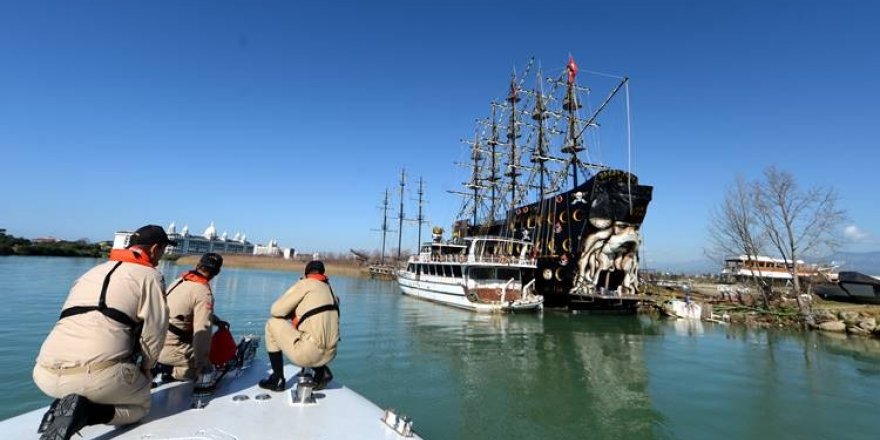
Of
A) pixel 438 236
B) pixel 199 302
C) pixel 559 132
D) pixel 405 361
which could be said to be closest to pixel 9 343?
pixel 405 361

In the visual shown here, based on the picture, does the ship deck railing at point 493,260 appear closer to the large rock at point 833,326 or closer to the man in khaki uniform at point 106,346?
the large rock at point 833,326

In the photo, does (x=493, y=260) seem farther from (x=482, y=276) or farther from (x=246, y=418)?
(x=246, y=418)

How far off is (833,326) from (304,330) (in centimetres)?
3063

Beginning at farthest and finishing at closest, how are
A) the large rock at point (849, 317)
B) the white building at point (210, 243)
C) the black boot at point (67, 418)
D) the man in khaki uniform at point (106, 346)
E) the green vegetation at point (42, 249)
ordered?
1. the white building at point (210, 243)
2. the green vegetation at point (42, 249)
3. the large rock at point (849, 317)
4. the man in khaki uniform at point (106, 346)
5. the black boot at point (67, 418)

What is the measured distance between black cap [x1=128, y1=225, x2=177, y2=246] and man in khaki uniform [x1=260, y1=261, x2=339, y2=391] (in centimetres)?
133

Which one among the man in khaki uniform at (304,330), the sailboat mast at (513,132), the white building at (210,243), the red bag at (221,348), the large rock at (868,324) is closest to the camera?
the man in khaki uniform at (304,330)

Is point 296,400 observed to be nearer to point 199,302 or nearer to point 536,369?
point 199,302

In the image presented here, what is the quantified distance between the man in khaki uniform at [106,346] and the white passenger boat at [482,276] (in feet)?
84.0

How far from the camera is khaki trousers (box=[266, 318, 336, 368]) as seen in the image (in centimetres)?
457

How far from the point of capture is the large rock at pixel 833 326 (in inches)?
908

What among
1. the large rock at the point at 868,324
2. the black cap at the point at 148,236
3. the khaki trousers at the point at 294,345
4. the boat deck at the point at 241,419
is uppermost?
the black cap at the point at 148,236

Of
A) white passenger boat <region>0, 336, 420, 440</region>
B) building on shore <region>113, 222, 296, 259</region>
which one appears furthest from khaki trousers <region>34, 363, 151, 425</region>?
building on shore <region>113, 222, 296, 259</region>

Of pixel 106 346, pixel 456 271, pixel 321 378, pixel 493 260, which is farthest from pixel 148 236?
pixel 456 271

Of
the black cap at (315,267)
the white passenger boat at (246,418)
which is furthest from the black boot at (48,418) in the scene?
the black cap at (315,267)
